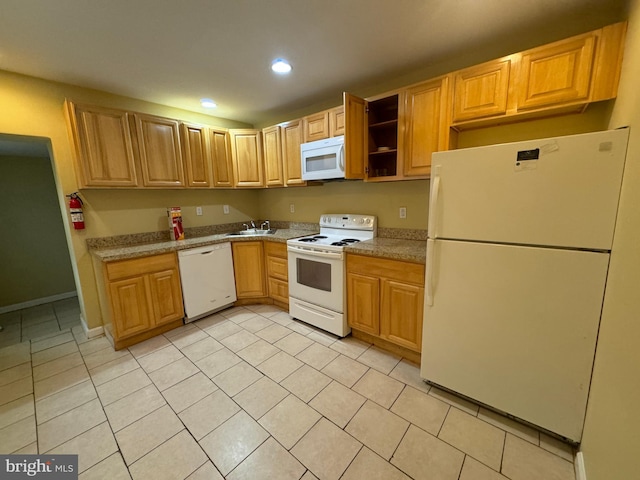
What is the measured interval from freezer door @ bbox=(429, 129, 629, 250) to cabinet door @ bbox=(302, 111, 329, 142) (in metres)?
1.44

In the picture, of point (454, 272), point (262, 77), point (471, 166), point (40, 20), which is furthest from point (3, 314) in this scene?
point (471, 166)

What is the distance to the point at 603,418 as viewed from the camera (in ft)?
3.56

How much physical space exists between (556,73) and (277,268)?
9.55ft

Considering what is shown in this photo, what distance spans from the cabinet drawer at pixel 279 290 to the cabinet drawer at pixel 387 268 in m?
1.03

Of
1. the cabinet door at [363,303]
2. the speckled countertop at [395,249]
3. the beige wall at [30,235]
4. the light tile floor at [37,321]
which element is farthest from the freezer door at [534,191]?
the beige wall at [30,235]

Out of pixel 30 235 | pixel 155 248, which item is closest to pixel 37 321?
pixel 30 235

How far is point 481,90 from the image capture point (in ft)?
6.07

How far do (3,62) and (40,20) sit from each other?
90 cm

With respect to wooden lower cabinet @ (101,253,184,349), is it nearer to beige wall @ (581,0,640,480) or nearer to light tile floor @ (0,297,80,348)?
light tile floor @ (0,297,80,348)

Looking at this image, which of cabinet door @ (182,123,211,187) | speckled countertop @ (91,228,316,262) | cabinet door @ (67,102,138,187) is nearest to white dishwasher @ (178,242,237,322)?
speckled countertop @ (91,228,316,262)

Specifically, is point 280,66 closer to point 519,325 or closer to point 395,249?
point 395,249

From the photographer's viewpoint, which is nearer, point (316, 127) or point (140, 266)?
point (140, 266)

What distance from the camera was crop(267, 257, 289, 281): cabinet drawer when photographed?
3104 mm

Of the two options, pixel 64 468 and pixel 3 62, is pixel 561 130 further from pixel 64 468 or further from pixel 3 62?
pixel 3 62
